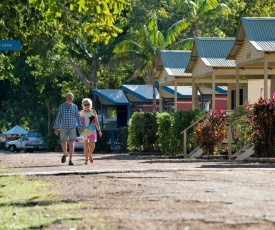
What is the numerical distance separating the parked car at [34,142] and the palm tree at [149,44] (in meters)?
7.30

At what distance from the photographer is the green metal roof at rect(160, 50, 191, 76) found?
41094 mm

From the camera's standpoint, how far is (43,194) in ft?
44.8

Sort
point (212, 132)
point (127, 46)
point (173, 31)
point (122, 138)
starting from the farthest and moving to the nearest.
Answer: point (127, 46) → point (173, 31) → point (122, 138) → point (212, 132)

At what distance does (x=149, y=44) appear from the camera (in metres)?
54.2

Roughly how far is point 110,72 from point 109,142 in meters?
20.0

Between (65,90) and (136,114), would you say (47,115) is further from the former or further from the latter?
(136,114)

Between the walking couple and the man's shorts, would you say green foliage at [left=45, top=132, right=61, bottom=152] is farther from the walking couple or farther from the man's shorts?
the man's shorts

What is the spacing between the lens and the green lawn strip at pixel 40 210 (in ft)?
31.4

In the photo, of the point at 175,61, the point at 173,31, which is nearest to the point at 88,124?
the point at 175,61

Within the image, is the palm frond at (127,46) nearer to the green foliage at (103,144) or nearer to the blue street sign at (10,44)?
the green foliage at (103,144)

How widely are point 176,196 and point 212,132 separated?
57.2 ft

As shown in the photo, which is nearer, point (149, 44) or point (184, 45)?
point (149, 44)

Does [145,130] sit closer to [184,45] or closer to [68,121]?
[68,121]

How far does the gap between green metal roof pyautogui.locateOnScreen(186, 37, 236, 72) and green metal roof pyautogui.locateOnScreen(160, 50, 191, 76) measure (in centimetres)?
319
